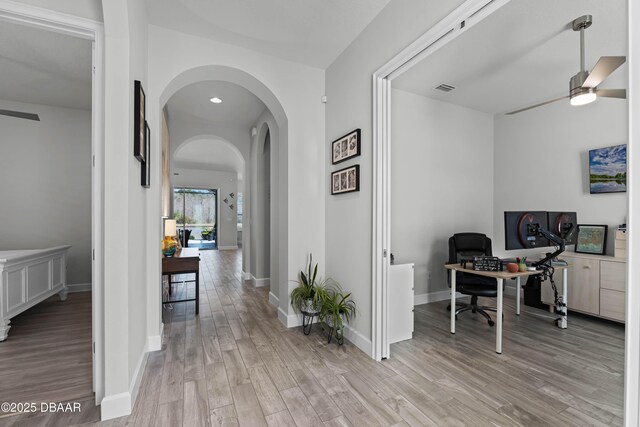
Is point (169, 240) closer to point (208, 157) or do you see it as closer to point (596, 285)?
point (596, 285)

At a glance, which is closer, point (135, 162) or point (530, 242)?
point (135, 162)

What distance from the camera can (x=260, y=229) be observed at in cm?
494

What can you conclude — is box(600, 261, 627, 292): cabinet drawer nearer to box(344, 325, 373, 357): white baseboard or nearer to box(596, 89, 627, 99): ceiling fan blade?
box(596, 89, 627, 99): ceiling fan blade

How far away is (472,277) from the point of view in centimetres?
320

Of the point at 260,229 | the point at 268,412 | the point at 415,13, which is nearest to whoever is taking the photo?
the point at 268,412

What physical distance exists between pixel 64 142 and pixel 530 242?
6.16 metres

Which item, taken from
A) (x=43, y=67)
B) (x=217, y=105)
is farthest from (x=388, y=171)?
(x=43, y=67)

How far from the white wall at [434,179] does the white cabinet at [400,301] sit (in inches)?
45.0

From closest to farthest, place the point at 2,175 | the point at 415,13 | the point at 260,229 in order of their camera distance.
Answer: the point at 415,13 < the point at 2,175 < the point at 260,229

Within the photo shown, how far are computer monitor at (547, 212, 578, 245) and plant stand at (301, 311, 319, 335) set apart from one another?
239 centimetres

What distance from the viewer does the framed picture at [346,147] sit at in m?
2.62

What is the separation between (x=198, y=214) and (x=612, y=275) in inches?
452

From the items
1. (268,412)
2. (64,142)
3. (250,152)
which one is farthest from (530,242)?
(64,142)

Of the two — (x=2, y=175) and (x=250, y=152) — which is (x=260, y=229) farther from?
(x=2, y=175)
